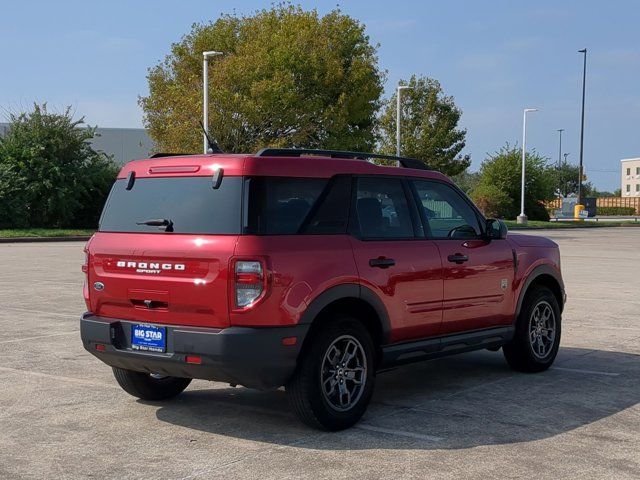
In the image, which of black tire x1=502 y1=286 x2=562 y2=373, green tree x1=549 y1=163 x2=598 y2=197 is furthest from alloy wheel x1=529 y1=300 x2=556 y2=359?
green tree x1=549 y1=163 x2=598 y2=197

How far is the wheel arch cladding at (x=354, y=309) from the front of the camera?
231 inches

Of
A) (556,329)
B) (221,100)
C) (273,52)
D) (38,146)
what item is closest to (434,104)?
(273,52)

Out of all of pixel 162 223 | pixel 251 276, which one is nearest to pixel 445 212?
pixel 251 276

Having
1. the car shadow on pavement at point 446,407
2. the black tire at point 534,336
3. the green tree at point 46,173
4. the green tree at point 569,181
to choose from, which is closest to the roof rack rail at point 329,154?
the black tire at point 534,336

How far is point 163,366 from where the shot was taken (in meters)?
5.88

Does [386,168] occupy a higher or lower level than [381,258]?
higher

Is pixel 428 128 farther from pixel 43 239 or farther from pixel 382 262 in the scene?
pixel 382 262

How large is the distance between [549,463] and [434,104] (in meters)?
56.2

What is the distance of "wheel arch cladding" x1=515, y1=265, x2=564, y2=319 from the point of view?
25.8 feet

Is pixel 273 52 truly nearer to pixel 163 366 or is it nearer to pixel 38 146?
pixel 38 146

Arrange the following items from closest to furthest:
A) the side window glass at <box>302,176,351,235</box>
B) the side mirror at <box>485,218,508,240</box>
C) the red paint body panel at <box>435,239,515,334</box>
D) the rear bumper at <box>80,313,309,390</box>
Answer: the rear bumper at <box>80,313,309,390</box>, the side window glass at <box>302,176,351,235</box>, the red paint body panel at <box>435,239,515,334</box>, the side mirror at <box>485,218,508,240</box>

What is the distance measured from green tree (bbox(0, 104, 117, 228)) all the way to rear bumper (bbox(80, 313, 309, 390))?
34167 mm

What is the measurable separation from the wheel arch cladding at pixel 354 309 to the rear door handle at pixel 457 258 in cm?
93

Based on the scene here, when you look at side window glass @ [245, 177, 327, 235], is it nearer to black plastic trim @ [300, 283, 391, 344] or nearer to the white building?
black plastic trim @ [300, 283, 391, 344]
